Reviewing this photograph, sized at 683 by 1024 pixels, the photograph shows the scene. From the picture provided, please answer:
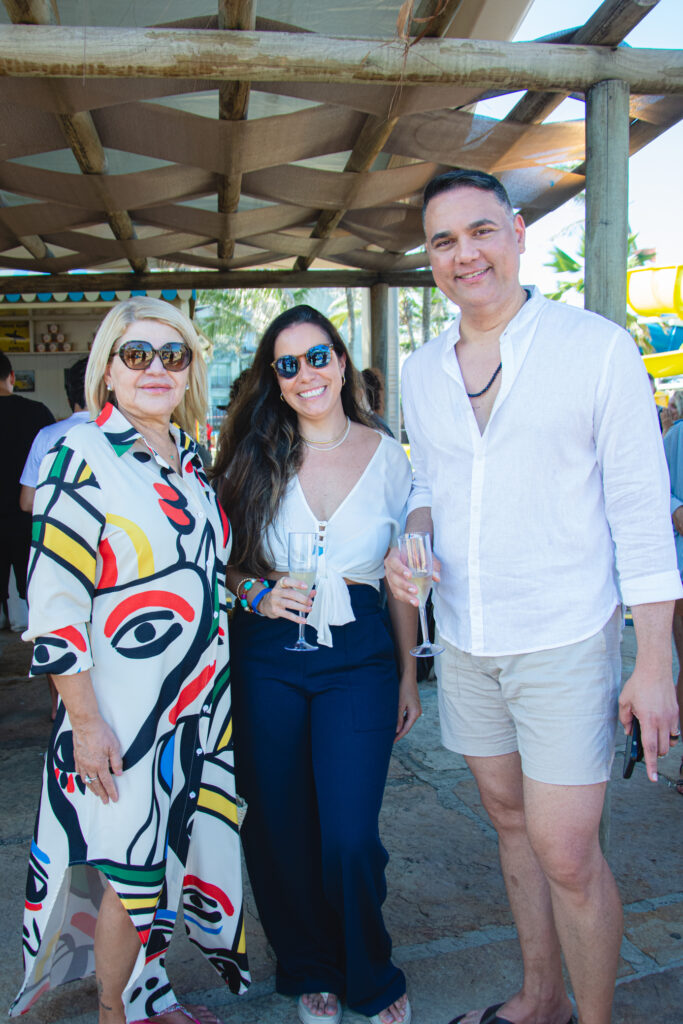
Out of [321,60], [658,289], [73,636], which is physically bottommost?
[73,636]

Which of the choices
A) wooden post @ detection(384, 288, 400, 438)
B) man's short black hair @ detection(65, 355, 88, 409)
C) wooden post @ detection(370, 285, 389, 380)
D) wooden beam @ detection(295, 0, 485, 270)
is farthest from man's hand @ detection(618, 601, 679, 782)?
wooden post @ detection(370, 285, 389, 380)

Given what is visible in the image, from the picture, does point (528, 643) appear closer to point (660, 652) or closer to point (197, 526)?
point (660, 652)

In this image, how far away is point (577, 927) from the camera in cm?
190

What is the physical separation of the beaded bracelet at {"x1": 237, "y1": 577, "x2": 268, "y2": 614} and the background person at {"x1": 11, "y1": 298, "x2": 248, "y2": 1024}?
6.6 inches

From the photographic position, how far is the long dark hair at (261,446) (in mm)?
2496

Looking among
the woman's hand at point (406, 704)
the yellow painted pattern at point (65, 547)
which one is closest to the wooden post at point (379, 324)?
the woman's hand at point (406, 704)

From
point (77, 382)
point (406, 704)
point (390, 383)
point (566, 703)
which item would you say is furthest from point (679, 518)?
point (390, 383)

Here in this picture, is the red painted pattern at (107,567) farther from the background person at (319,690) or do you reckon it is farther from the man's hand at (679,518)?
the man's hand at (679,518)

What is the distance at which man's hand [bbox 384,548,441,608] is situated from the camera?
2066 mm

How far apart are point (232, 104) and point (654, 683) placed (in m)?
3.39

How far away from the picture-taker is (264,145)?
14.3 feet

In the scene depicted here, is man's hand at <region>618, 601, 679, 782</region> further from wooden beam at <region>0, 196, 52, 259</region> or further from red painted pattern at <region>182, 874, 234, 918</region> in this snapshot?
wooden beam at <region>0, 196, 52, 259</region>

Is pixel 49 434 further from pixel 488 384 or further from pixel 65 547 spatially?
pixel 488 384

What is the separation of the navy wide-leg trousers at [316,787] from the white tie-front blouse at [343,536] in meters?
0.07
